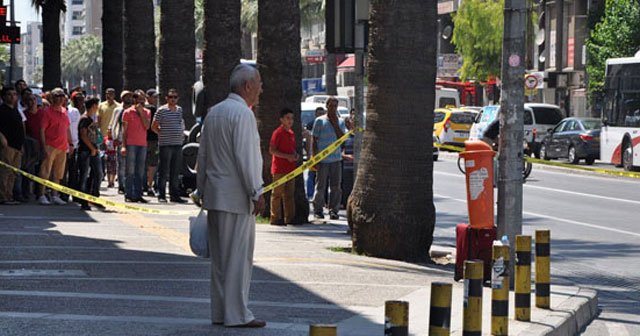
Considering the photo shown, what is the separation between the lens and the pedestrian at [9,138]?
21984mm

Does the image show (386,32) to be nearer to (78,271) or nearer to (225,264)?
(78,271)

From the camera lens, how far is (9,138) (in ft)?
72.8

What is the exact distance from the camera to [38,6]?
44.6 meters

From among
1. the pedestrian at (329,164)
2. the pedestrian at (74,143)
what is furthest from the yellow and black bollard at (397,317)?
the pedestrian at (74,143)

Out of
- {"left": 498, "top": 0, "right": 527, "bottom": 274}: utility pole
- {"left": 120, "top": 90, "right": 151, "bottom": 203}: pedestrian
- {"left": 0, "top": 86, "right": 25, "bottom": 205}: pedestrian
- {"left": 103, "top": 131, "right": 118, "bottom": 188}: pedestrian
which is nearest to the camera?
{"left": 498, "top": 0, "right": 527, "bottom": 274}: utility pole

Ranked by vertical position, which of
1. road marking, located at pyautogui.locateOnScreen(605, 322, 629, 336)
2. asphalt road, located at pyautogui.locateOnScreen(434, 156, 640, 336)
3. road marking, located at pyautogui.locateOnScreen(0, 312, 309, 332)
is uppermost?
road marking, located at pyautogui.locateOnScreen(0, 312, 309, 332)

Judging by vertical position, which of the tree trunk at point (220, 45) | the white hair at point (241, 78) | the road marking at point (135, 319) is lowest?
the road marking at point (135, 319)

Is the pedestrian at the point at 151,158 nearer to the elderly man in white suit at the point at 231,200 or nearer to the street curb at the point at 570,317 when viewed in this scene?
the street curb at the point at 570,317

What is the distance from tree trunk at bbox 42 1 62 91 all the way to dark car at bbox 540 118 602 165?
50.9 ft

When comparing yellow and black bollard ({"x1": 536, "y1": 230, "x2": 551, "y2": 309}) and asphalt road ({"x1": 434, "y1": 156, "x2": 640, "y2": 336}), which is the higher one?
yellow and black bollard ({"x1": 536, "y1": 230, "x2": 551, "y2": 309})

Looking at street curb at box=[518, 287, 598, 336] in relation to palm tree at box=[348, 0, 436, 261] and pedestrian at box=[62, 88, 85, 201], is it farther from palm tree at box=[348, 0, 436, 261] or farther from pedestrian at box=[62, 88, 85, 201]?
pedestrian at box=[62, 88, 85, 201]

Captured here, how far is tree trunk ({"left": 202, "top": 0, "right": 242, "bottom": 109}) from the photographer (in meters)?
25.3

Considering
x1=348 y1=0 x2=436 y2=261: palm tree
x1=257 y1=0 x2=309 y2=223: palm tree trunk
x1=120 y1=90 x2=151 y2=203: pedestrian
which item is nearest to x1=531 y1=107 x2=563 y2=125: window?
x1=120 y1=90 x2=151 y2=203: pedestrian

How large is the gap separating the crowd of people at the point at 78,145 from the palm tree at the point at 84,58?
159163mm
